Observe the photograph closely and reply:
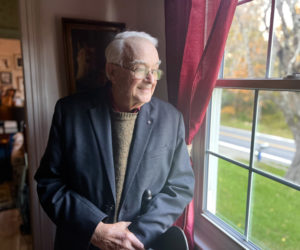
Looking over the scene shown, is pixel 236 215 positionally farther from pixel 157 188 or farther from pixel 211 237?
pixel 157 188

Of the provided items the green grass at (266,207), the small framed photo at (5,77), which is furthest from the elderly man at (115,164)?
the small framed photo at (5,77)

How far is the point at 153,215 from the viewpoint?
906mm

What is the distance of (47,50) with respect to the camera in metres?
1.34

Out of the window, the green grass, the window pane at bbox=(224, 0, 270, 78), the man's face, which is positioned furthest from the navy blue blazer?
the green grass

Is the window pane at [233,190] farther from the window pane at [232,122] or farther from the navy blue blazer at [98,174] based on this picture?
the navy blue blazer at [98,174]

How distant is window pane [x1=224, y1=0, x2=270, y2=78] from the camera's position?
1003 mm

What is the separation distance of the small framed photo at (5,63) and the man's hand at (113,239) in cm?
551

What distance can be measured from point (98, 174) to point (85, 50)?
786 mm

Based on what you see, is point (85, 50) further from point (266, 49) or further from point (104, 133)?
point (266, 49)

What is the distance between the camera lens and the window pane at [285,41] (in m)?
0.91

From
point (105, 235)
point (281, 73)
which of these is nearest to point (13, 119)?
point (105, 235)

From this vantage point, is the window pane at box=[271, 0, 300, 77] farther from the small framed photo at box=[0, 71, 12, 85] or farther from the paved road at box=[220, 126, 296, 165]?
the small framed photo at box=[0, 71, 12, 85]

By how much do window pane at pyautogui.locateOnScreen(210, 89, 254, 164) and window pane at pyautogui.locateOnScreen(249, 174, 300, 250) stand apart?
1.39ft

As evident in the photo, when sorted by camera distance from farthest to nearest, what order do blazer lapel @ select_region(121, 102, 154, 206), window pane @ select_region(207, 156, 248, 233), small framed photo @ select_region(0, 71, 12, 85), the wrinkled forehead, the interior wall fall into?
small framed photo @ select_region(0, 71, 12, 85) → the interior wall → window pane @ select_region(207, 156, 248, 233) → blazer lapel @ select_region(121, 102, 154, 206) → the wrinkled forehead
